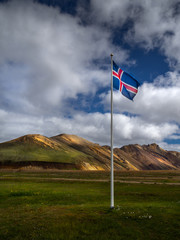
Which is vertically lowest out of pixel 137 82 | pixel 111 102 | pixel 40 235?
pixel 40 235

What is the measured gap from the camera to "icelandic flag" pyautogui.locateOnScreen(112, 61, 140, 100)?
18.3 metres

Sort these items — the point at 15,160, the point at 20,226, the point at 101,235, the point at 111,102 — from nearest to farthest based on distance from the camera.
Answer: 1. the point at 101,235
2. the point at 20,226
3. the point at 111,102
4. the point at 15,160

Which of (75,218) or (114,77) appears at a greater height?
(114,77)

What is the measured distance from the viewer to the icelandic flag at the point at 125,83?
18344 mm

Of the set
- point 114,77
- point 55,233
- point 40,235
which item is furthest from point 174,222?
point 114,77

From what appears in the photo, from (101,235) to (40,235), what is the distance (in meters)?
3.16

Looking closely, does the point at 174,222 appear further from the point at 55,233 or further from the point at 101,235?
the point at 55,233

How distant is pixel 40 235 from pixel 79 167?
19060 centimetres

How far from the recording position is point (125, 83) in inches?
733

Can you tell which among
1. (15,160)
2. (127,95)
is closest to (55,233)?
(127,95)

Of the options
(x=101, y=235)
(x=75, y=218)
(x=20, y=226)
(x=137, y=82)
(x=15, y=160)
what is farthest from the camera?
(x=15, y=160)

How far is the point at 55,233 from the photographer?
10516 millimetres

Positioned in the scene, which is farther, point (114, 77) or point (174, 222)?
point (114, 77)

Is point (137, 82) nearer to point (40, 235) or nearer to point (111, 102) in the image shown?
point (111, 102)
